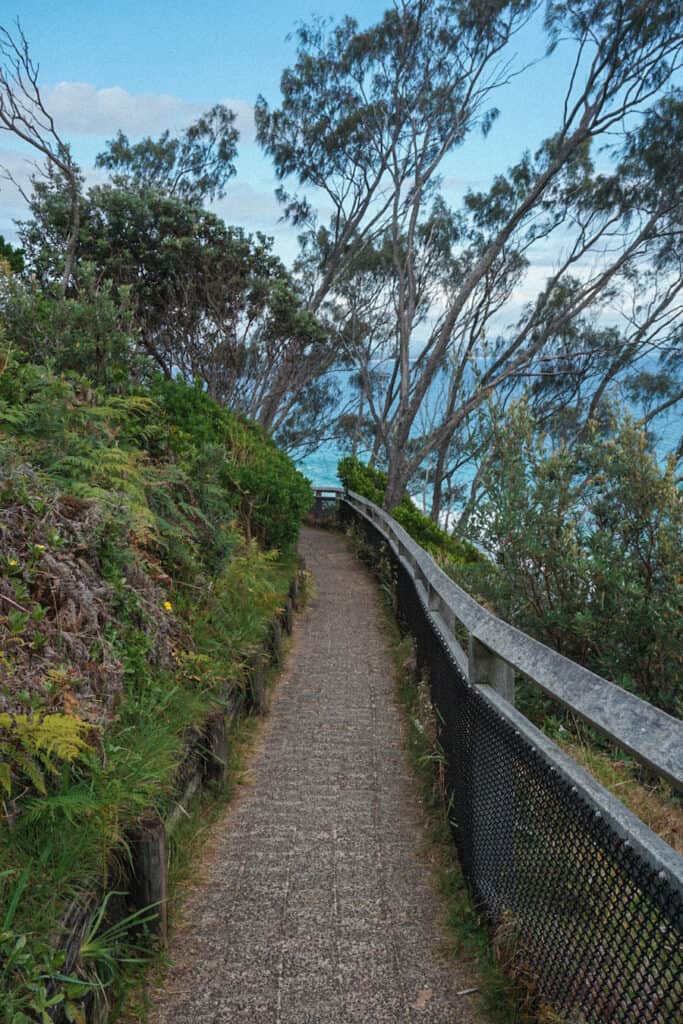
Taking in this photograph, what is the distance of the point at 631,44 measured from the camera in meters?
16.2

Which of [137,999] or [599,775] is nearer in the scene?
[137,999]

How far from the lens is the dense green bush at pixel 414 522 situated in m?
13.0

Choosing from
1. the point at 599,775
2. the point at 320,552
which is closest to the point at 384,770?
the point at 599,775

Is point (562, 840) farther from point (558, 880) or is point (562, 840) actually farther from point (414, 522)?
point (414, 522)

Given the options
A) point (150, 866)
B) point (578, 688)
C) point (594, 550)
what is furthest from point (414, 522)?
point (578, 688)

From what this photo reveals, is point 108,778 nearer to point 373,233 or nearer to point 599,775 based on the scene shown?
point 599,775

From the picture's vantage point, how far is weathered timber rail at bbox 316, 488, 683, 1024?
1824mm

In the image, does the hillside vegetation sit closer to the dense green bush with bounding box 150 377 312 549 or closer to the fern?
the fern

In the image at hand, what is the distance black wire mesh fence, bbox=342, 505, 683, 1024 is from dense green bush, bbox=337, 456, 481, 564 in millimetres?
5936

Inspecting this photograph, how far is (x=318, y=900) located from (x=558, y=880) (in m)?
1.33

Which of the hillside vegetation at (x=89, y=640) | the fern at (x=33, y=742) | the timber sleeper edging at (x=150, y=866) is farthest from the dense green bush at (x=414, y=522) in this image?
the fern at (x=33, y=742)

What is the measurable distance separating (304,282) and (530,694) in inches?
845

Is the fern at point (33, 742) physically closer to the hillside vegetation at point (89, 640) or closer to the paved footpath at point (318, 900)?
the hillside vegetation at point (89, 640)

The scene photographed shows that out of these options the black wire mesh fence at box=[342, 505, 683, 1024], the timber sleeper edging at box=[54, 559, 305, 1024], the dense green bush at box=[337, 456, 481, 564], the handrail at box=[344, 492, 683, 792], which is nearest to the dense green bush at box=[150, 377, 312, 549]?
the dense green bush at box=[337, 456, 481, 564]
